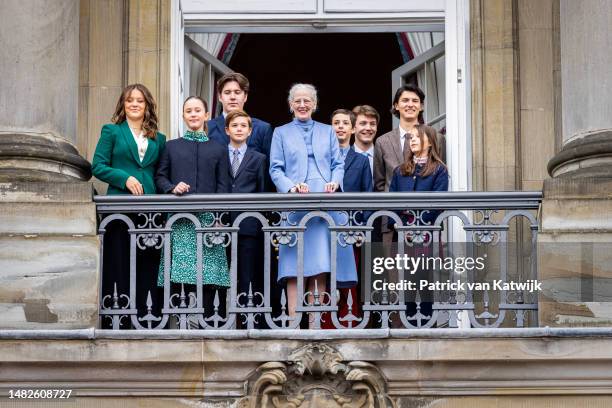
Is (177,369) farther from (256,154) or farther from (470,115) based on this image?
(470,115)

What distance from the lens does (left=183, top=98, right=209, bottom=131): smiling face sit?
1355cm

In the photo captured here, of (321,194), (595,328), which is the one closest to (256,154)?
(321,194)

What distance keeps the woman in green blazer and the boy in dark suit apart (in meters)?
0.52

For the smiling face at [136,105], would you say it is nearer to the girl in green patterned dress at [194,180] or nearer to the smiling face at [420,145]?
the girl in green patterned dress at [194,180]

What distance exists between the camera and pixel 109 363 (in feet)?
42.3

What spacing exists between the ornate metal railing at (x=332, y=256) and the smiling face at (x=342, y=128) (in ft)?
3.22

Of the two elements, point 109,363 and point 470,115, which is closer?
point 109,363

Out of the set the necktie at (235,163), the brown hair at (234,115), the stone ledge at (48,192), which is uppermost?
the brown hair at (234,115)

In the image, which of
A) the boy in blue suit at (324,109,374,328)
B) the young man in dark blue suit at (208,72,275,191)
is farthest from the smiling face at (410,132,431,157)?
the young man in dark blue suit at (208,72,275,191)

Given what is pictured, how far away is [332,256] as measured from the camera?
13.2 metres

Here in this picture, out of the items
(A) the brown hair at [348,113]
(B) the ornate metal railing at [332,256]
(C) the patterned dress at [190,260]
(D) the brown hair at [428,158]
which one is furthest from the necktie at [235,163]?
(D) the brown hair at [428,158]

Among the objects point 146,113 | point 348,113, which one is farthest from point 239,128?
point 348,113

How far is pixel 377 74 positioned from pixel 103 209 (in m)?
10.3

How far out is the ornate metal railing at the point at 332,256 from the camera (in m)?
13.1
